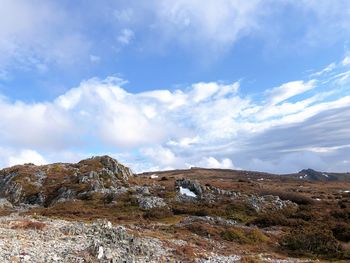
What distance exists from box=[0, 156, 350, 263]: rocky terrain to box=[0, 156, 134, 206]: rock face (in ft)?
0.83

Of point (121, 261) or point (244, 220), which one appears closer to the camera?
point (121, 261)

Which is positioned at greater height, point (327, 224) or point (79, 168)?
point (79, 168)

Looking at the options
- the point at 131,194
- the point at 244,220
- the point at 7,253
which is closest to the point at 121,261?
the point at 7,253

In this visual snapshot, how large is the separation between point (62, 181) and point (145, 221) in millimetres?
44421

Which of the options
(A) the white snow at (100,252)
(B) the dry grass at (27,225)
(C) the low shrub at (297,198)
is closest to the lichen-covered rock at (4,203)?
(B) the dry grass at (27,225)

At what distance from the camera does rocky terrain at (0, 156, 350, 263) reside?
113 ft

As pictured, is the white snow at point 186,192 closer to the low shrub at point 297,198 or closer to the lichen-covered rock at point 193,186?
the lichen-covered rock at point 193,186

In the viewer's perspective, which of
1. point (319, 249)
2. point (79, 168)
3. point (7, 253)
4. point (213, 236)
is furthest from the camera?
point (79, 168)

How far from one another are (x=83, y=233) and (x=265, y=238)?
26.6m

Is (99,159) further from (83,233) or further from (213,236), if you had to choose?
(83,233)

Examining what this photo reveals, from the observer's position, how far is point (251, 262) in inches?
1451

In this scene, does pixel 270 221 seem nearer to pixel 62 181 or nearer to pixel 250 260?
pixel 250 260

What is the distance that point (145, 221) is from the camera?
65.2 metres

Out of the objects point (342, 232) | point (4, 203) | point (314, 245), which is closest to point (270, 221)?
point (342, 232)
